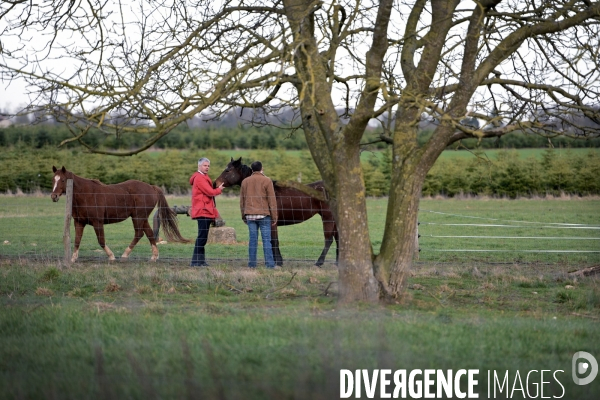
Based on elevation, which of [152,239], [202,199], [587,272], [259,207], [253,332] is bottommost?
[587,272]

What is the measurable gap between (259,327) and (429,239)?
14.8 metres

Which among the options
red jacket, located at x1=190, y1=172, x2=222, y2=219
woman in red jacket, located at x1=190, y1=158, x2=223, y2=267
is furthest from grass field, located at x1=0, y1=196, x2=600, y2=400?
red jacket, located at x1=190, y1=172, x2=222, y2=219

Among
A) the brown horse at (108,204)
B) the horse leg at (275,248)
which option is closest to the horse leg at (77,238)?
the brown horse at (108,204)

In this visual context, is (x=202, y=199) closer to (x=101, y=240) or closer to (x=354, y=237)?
(x=101, y=240)

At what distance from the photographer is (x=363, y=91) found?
8.25 m

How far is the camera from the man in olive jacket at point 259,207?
13.4 metres

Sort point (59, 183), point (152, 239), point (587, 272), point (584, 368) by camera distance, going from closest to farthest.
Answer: point (584, 368) < point (587, 272) < point (59, 183) < point (152, 239)

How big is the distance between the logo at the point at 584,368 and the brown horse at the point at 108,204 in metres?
9.91

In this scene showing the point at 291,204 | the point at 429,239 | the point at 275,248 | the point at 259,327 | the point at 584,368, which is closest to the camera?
the point at 584,368

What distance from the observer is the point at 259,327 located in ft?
Result: 22.9

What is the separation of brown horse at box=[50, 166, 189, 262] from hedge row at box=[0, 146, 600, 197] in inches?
1006

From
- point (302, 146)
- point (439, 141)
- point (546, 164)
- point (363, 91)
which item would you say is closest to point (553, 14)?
point (439, 141)

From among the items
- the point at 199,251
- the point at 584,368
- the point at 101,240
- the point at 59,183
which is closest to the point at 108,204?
the point at 101,240

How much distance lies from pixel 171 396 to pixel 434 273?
328 inches
